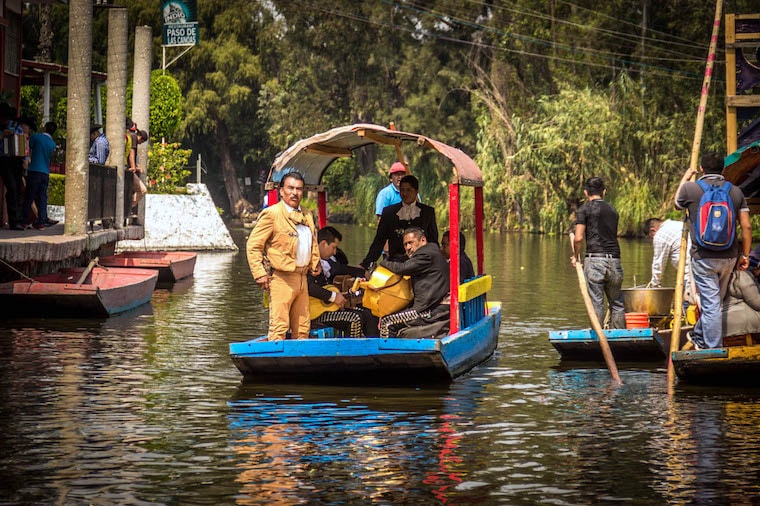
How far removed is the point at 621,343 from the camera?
14.3 m

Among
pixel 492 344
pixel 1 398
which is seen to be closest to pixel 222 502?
pixel 1 398

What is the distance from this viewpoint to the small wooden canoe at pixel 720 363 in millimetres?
12422

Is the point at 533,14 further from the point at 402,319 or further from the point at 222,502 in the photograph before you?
the point at 222,502

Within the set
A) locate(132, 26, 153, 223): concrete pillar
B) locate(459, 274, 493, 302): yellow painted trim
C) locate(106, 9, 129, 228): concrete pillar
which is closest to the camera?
locate(459, 274, 493, 302): yellow painted trim

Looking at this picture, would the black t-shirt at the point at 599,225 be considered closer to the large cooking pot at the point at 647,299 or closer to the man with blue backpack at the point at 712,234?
the large cooking pot at the point at 647,299

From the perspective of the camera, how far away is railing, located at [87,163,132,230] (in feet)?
71.8

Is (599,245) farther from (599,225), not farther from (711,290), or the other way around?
(711,290)

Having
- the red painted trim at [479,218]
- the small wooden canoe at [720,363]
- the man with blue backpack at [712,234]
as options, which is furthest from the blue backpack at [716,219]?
the red painted trim at [479,218]

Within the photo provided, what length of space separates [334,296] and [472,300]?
179cm

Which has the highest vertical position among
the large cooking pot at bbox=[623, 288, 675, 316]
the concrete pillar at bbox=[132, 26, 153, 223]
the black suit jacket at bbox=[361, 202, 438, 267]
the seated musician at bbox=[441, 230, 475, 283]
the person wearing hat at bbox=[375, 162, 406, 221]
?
the concrete pillar at bbox=[132, 26, 153, 223]

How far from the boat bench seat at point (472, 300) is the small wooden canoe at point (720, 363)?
2.17 m

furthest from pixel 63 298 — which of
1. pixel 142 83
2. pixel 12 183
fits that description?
pixel 142 83

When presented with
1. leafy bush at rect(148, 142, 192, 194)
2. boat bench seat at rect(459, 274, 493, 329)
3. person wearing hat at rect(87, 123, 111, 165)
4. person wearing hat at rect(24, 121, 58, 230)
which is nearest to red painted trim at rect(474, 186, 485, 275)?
boat bench seat at rect(459, 274, 493, 329)

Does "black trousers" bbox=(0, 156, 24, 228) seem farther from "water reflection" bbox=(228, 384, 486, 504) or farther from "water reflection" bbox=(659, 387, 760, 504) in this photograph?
"water reflection" bbox=(659, 387, 760, 504)
